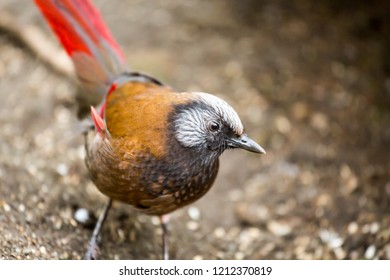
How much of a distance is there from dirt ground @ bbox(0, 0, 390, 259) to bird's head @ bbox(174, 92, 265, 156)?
106 centimetres

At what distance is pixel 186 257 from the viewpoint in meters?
4.66

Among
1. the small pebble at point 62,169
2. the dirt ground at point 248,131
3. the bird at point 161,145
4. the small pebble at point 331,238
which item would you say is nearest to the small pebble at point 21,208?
the dirt ground at point 248,131

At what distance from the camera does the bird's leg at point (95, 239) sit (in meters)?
4.17

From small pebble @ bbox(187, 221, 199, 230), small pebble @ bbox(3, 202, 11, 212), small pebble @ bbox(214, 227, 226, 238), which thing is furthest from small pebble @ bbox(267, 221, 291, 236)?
small pebble @ bbox(3, 202, 11, 212)

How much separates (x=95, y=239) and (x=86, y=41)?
1.32 meters

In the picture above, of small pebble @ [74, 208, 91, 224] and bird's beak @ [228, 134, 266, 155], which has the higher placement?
bird's beak @ [228, 134, 266, 155]

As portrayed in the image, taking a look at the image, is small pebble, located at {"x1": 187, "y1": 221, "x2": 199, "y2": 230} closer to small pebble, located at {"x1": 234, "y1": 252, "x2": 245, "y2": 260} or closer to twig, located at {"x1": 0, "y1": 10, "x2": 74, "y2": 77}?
small pebble, located at {"x1": 234, "y1": 252, "x2": 245, "y2": 260}

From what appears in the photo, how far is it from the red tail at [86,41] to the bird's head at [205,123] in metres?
0.91

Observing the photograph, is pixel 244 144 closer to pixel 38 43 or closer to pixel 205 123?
pixel 205 123

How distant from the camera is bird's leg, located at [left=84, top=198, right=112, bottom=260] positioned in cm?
417

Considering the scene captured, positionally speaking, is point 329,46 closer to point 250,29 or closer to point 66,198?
point 250,29

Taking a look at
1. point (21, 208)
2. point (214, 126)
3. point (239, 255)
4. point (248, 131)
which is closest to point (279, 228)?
point (239, 255)

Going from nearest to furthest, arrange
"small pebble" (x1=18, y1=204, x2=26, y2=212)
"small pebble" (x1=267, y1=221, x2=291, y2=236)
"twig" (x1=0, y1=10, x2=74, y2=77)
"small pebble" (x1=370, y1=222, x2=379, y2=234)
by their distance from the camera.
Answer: "small pebble" (x1=18, y1=204, x2=26, y2=212), "small pebble" (x1=370, y1=222, x2=379, y2=234), "small pebble" (x1=267, y1=221, x2=291, y2=236), "twig" (x1=0, y1=10, x2=74, y2=77)

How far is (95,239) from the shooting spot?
4328 millimetres
